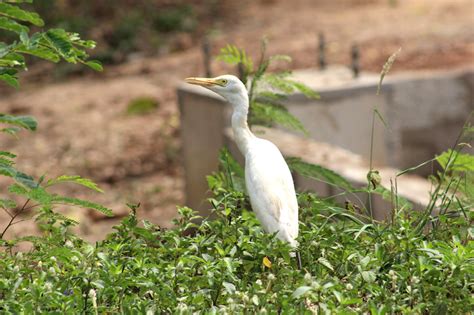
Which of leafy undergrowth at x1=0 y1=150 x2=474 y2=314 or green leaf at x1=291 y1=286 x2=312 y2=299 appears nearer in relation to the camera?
green leaf at x1=291 y1=286 x2=312 y2=299

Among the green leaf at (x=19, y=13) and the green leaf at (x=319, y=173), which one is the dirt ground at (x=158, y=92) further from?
the green leaf at (x=19, y=13)

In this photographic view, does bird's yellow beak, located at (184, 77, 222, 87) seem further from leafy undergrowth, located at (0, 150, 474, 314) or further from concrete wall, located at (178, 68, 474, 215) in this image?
Result: concrete wall, located at (178, 68, 474, 215)

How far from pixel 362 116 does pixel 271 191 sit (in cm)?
512

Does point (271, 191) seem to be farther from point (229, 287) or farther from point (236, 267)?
point (229, 287)

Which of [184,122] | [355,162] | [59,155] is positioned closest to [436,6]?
[59,155]

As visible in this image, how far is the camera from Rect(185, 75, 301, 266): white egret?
3652mm

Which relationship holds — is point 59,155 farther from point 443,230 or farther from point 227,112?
point 443,230

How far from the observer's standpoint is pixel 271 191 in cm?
376

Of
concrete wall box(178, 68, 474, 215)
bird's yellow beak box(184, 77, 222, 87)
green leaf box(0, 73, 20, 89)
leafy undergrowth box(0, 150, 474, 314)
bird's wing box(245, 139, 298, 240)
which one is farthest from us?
concrete wall box(178, 68, 474, 215)

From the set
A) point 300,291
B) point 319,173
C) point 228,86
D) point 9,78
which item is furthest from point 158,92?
point 300,291

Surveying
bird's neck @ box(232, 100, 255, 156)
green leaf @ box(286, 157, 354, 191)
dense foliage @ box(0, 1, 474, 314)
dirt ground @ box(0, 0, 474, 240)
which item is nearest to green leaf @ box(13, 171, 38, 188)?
dense foliage @ box(0, 1, 474, 314)

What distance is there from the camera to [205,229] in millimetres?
3859

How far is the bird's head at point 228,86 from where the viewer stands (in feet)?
13.5

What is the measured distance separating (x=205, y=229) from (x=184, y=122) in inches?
218
